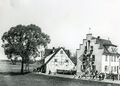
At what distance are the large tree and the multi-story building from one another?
17.6 feet

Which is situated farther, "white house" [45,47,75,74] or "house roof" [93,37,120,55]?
"white house" [45,47,75,74]

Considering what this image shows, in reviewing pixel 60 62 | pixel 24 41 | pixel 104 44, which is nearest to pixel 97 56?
pixel 104 44

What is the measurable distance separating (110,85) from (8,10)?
10324 mm

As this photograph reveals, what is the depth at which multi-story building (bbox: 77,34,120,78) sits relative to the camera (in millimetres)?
31625

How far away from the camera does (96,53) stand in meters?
32.0

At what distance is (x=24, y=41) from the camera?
3375 centimetres

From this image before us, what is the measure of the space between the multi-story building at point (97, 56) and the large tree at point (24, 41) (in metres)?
5.36

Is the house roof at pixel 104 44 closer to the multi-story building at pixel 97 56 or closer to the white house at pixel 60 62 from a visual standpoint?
the multi-story building at pixel 97 56

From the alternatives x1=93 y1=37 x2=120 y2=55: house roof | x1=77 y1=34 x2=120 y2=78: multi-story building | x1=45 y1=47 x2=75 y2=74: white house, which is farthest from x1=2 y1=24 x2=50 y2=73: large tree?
x1=93 y1=37 x2=120 y2=55: house roof

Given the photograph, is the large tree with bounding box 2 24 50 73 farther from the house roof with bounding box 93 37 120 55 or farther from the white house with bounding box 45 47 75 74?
the house roof with bounding box 93 37 120 55

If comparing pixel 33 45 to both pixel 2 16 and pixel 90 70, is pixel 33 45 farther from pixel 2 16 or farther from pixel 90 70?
pixel 2 16

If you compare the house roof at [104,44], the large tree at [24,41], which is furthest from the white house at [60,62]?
the house roof at [104,44]

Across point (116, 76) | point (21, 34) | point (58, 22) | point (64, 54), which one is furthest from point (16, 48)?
point (58, 22)

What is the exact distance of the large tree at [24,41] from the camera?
32.9 m
